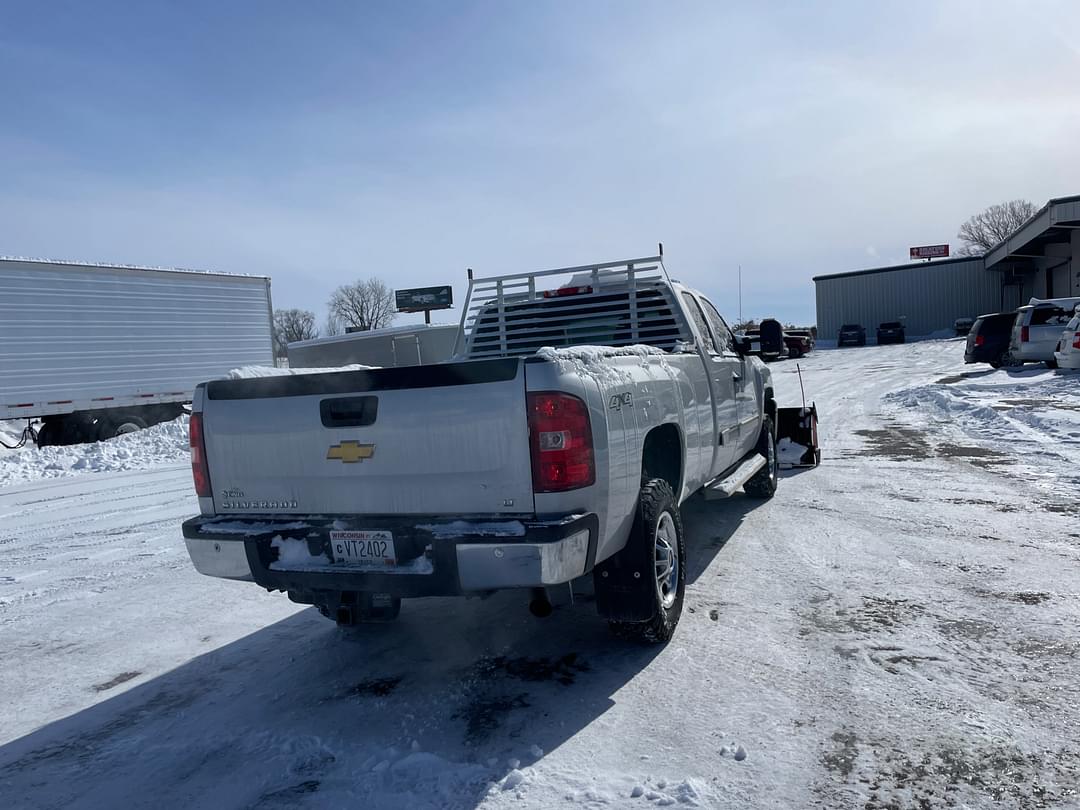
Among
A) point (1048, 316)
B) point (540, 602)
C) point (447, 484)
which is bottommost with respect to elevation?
point (540, 602)

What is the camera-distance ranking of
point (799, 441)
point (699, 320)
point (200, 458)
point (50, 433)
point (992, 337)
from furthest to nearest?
1. point (992, 337)
2. point (50, 433)
3. point (799, 441)
4. point (699, 320)
5. point (200, 458)

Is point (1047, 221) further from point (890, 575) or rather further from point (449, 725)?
point (449, 725)

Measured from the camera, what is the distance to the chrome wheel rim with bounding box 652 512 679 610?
424 cm

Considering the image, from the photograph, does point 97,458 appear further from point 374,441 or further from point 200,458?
point 374,441

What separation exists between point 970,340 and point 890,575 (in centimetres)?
2170

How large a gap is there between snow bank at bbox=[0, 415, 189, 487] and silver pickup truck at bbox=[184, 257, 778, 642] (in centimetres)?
1107

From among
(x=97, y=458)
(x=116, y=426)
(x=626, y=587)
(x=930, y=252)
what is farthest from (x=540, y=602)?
(x=930, y=252)

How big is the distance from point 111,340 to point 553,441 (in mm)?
16811

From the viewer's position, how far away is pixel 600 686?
3.78 m

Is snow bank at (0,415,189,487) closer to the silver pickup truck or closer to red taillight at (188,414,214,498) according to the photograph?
red taillight at (188,414,214,498)

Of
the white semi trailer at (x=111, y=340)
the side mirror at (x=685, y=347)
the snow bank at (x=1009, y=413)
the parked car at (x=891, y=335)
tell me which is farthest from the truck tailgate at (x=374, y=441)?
the parked car at (x=891, y=335)

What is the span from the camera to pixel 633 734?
3283 mm

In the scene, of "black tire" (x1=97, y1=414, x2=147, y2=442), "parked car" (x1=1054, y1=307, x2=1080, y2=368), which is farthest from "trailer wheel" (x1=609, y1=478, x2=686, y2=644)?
"parked car" (x1=1054, y1=307, x2=1080, y2=368)

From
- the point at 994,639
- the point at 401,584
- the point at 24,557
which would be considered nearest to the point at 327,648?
the point at 401,584
